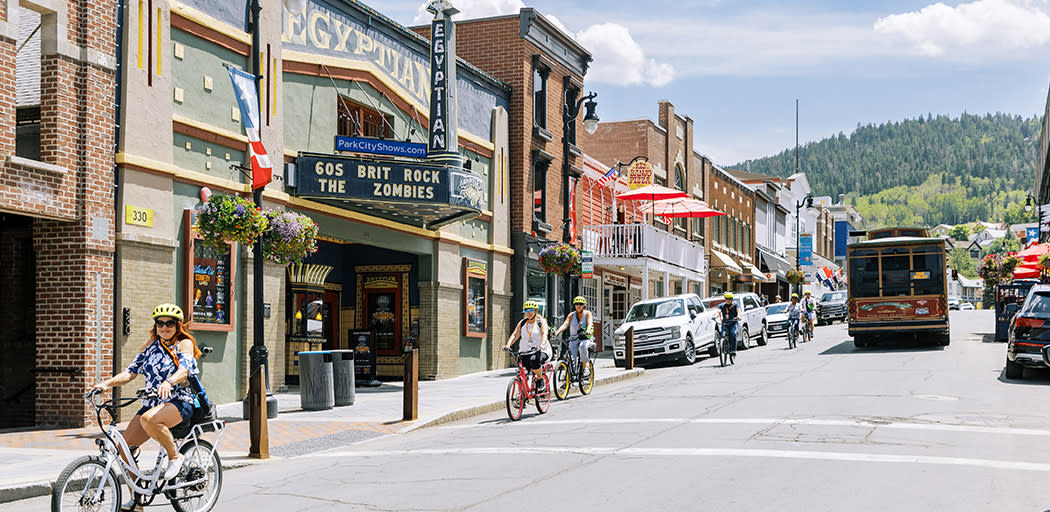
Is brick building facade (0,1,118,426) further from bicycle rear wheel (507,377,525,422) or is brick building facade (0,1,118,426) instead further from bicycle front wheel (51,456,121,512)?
bicycle front wheel (51,456,121,512)

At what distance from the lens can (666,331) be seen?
25.8 meters

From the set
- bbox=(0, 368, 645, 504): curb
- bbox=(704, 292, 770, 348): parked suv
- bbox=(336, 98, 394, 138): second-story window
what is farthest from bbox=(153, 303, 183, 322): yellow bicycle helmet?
bbox=(704, 292, 770, 348): parked suv

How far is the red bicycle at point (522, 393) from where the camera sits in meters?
14.8

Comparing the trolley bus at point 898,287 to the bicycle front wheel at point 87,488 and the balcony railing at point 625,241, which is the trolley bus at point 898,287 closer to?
the balcony railing at point 625,241

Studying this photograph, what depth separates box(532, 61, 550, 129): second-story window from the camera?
28.6m

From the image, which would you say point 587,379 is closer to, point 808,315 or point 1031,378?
point 1031,378

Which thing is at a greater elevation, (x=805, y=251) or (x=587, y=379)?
(x=805, y=251)

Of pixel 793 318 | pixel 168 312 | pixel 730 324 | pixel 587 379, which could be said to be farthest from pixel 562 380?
pixel 793 318

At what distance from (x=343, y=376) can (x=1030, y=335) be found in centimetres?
1216

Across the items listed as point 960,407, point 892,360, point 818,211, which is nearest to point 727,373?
point 892,360

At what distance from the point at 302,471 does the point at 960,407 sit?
9424mm

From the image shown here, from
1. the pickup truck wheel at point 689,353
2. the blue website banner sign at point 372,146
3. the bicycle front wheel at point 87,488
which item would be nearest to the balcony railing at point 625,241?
the pickup truck wheel at point 689,353

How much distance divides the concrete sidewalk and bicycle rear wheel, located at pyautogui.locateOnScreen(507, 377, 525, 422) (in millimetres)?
1161

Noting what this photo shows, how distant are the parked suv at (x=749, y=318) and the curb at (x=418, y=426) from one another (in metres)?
8.91
